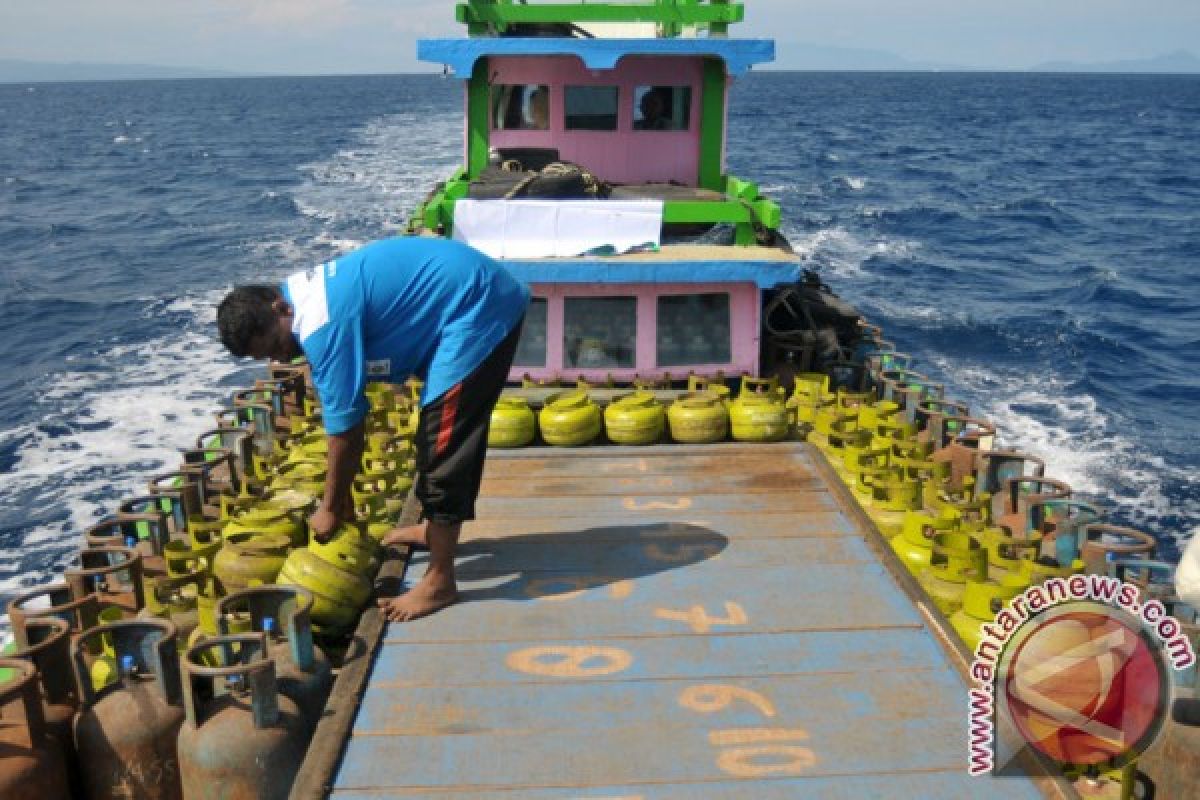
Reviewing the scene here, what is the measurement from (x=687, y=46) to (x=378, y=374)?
20.9 ft

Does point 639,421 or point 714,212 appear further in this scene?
point 714,212

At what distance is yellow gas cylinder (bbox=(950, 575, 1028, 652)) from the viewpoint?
195 inches

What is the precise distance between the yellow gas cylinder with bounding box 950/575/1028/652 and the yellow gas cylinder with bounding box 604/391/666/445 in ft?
9.75

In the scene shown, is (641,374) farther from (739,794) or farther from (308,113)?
(308,113)

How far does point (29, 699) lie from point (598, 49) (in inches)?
296

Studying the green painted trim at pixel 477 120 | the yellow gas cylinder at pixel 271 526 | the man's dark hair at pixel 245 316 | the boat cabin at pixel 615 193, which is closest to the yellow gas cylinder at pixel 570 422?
the boat cabin at pixel 615 193

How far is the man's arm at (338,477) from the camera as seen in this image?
4758 mm

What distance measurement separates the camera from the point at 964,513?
5.84 metres

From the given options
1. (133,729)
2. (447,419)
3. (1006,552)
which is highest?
(447,419)

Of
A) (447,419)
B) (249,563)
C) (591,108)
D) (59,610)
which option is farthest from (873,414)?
(591,108)

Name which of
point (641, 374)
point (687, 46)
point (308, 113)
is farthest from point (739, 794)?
point (308, 113)

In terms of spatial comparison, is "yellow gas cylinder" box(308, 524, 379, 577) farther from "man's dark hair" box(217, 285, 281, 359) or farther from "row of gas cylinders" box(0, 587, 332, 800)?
"man's dark hair" box(217, 285, 281, 359)

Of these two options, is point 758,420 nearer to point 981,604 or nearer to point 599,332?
point 599,332

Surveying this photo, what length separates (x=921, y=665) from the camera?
463cm
